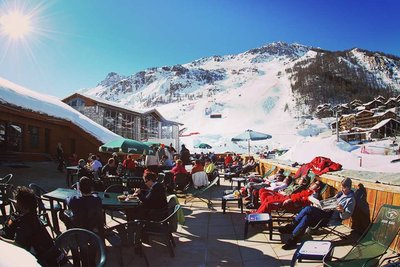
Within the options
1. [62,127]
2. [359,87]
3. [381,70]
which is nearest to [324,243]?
[62,127]

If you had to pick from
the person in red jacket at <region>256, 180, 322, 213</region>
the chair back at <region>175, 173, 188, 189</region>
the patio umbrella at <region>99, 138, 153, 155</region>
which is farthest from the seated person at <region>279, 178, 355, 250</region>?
the patio umbrella at <region>99, 138, 153, 155</region>

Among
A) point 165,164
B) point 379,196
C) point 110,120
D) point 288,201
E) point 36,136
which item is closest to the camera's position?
point 379,196

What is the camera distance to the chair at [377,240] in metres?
3.30

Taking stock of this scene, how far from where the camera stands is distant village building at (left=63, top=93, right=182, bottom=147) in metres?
28.1

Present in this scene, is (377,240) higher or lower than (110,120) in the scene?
lower

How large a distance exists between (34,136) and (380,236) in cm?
1857

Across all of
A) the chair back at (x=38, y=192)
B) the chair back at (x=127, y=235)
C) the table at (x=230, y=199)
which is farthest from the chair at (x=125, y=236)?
the table at (x=230, y=199)

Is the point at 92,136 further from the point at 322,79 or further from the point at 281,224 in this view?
the point at 322,79

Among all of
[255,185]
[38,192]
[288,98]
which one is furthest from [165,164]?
[288,98]

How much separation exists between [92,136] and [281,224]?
16717 mm

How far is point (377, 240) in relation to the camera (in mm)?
3709

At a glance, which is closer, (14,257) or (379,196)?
(14,257)

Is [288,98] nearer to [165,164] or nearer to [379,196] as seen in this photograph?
[165,164]

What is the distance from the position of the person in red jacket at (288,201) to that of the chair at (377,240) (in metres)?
2.15
